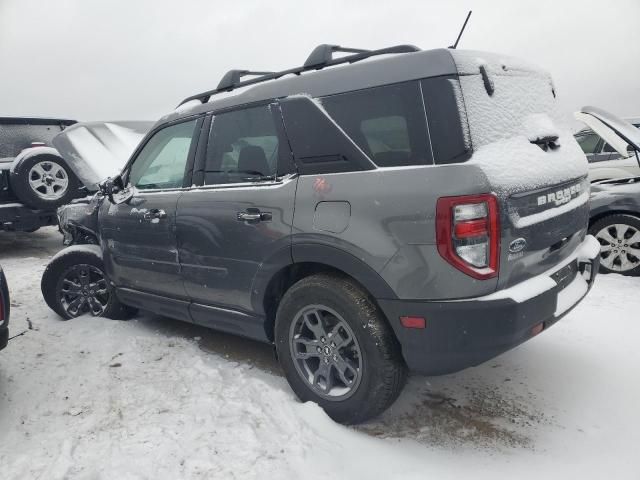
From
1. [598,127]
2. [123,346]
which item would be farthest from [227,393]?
[598,127]

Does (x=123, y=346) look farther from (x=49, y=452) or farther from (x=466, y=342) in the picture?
(x=466, y=342)

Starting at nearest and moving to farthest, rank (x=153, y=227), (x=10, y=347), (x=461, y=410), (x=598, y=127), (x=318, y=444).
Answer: (x=318, y=444)
(x=461, y=410)
(x=153, y=227)
(x=10, y=347)
(x=598, y=127)

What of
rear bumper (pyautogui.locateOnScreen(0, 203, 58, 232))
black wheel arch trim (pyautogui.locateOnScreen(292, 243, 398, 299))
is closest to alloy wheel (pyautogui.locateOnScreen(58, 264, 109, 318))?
black wheel arch trim (pyautogui.locateOnScreen(292, 243, 398, 299))

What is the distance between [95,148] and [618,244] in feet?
18.2

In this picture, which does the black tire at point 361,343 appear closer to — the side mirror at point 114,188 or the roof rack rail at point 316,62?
the roof rack rail at point 316,62

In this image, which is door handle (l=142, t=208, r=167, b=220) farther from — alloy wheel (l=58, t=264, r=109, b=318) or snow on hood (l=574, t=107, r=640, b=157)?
snow on hood (l=574, t=107, r=640, b=157)

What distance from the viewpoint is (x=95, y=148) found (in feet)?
16.6

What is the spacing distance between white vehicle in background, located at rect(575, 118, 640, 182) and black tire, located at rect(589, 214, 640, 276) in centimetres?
140

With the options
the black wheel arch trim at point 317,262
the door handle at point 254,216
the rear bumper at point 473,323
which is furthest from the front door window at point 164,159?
the rear bumper at point 473,323

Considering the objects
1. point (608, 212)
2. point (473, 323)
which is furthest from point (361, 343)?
point (608, 212)

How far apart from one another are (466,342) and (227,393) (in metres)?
1.51

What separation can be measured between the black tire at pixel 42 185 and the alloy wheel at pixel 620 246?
22.7 feet

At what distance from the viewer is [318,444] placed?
8.01 ft

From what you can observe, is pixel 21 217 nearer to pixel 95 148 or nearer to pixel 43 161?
pixel 43 161
